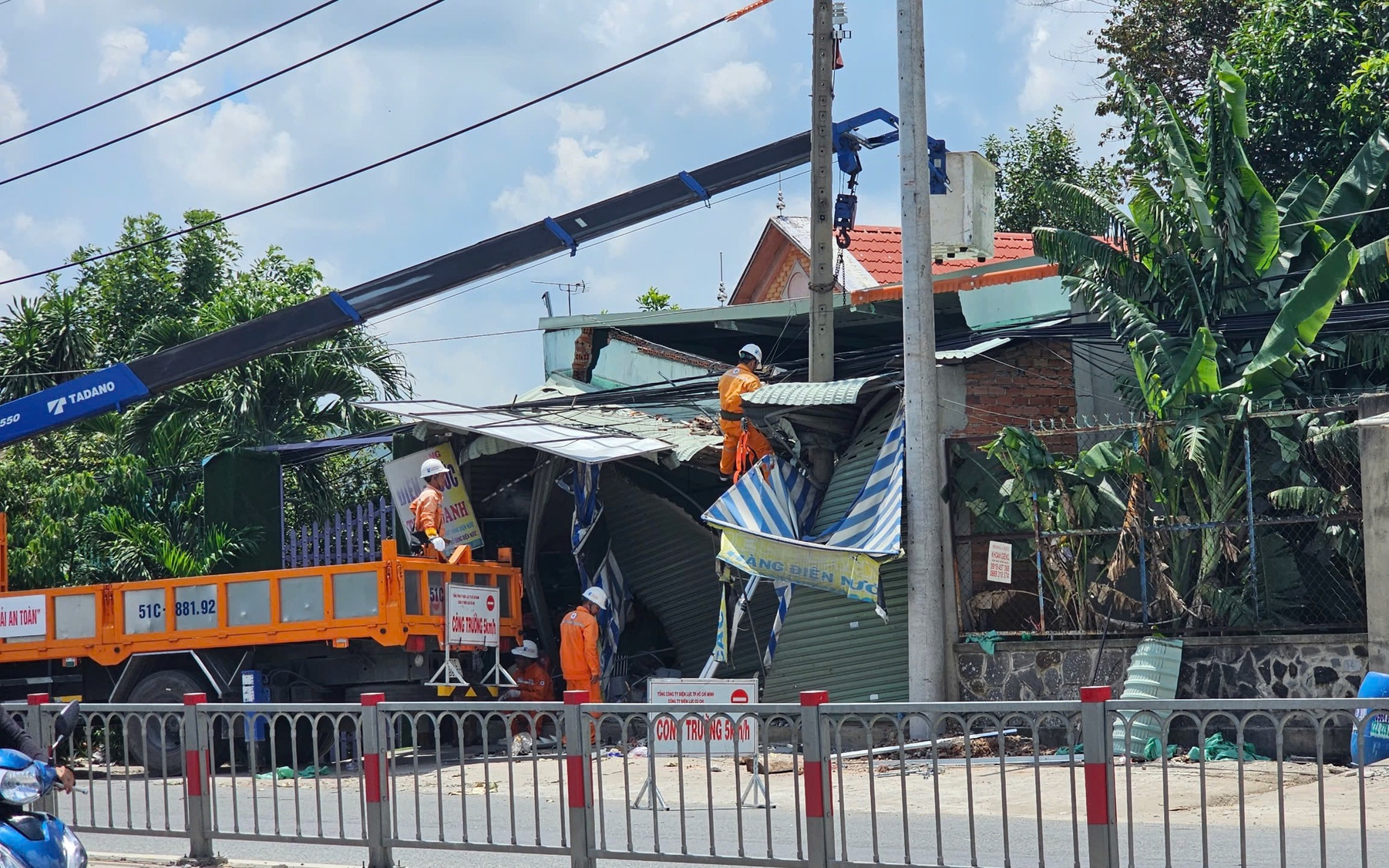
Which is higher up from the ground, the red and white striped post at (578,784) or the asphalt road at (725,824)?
the red and white striped post at (578,784)

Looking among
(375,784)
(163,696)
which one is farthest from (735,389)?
(375,784)

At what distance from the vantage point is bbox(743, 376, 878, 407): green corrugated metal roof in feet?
47.5

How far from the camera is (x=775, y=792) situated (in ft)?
38.3

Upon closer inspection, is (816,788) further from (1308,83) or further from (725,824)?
(1308,83)

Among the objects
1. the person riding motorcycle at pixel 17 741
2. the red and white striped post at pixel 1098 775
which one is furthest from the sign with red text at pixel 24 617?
the red and white striped post at pixel 1098 775

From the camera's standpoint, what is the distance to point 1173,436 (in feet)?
44.8

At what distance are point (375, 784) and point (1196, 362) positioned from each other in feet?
27.4

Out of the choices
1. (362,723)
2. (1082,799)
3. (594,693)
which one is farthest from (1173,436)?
(362,723)

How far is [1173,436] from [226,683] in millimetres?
9358

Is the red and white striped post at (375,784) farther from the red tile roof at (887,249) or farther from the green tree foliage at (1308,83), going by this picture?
the red tile roof at (887,249)

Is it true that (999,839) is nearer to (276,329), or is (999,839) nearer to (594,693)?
(594,693)

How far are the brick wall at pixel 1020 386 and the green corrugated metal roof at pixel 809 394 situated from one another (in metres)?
1.43

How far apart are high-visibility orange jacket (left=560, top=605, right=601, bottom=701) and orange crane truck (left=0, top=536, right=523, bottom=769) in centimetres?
100

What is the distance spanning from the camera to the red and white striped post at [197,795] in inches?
367
